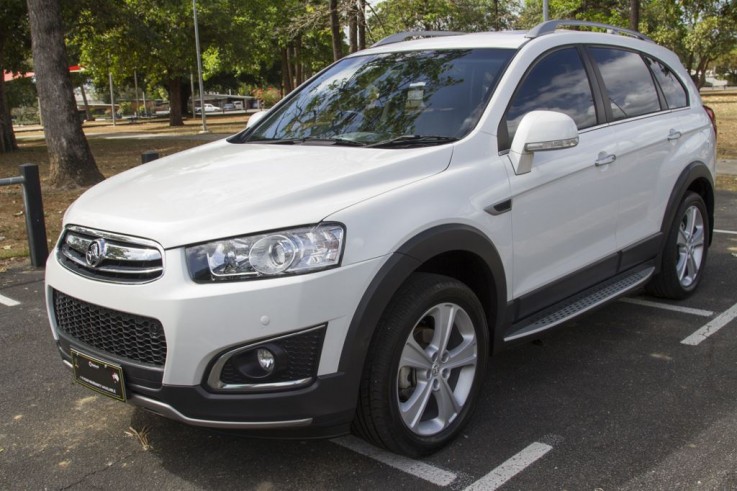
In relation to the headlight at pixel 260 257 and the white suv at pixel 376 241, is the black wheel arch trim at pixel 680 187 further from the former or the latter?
the headlight at pixel 260 257

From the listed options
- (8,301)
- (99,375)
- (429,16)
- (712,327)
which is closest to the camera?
(99,375)

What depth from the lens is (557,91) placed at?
404cm

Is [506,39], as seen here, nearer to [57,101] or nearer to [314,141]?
[314,141]

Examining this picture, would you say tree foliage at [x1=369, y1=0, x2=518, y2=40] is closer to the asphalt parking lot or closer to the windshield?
the windshield

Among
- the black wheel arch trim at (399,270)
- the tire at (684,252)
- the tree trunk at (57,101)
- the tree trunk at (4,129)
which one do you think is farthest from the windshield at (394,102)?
the tree trunk at (4,129)

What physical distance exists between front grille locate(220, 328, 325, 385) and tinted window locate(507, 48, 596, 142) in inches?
62.5

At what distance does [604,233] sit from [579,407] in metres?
1.06

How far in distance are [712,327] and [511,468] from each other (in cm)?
242

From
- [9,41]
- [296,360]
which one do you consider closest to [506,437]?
[296,360]

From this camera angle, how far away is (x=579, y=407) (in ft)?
12.1

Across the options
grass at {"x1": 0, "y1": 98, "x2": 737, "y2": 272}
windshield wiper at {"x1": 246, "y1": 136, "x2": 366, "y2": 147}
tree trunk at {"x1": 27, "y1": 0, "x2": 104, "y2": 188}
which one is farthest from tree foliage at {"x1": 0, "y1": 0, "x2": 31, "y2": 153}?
windshield wiper at {"x1": 246, "y1": 136, "x2": 366, "y2": 147}

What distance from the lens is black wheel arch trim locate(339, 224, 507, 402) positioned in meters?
2.77

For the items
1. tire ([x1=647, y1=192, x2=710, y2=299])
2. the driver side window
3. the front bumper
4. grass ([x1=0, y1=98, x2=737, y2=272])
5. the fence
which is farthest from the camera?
grass ([x1=0, y1=98, x2=737, y2=272])

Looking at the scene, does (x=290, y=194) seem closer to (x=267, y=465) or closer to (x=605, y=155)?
(x=267, y=465)
